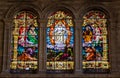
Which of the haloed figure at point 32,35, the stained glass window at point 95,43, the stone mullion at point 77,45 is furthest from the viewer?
the haloed figure at point 32,35

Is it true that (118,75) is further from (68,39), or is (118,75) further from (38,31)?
(38,31)

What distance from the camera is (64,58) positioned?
15773 millimetres

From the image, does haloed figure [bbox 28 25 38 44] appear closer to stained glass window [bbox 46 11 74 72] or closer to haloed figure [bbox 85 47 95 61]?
stained glass window [bbox 46 11 74 72]

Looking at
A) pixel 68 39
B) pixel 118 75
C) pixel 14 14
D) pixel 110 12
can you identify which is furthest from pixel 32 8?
pixel 118 75

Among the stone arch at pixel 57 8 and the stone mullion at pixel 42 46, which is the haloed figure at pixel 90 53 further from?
the stone mullion at pixel 42 46

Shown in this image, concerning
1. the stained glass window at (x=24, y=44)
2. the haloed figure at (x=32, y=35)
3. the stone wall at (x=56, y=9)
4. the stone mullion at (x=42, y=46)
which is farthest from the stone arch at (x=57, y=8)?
the haloed figure at (x=32, y=35)

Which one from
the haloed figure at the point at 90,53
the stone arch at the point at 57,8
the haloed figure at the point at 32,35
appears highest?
the stone arch at the point at 57,8

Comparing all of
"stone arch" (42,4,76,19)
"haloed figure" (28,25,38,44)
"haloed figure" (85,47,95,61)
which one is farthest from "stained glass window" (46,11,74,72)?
"haloed figure" (85,47,95,61)

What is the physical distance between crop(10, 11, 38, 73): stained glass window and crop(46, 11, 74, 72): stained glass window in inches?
26.1

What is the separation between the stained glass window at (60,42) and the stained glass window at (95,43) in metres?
0.63

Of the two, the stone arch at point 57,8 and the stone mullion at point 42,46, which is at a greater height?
the stone arch at point 57,8

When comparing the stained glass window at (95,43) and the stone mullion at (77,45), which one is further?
the stained glass window at (95,43)

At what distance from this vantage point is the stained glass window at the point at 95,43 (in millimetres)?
15648

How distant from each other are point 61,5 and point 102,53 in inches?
118
